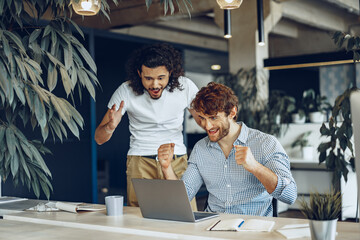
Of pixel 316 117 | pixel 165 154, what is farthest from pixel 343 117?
pixel 316 117

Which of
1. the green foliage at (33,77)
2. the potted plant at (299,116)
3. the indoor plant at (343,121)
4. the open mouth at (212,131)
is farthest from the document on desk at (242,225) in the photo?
the potted plant at (299,116)

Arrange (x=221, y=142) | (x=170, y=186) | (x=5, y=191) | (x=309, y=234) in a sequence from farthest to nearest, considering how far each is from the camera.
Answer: (x=5, y=191)
(x=221, y=142)
(x=170, y=186)
(x=309, y=234)

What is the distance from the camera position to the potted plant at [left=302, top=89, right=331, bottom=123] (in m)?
7.10

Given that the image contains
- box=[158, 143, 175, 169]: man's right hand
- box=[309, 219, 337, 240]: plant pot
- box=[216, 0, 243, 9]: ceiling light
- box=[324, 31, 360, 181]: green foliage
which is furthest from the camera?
box=[324, 31, 360, 181]: green foliage

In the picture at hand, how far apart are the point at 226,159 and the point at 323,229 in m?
1.09

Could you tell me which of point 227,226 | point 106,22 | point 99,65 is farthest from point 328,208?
point 106,22

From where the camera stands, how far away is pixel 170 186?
229 centimetres

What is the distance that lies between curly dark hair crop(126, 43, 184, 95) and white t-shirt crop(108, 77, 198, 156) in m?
0.05

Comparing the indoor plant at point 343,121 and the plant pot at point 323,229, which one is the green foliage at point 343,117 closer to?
the indoor plant at point 343,121

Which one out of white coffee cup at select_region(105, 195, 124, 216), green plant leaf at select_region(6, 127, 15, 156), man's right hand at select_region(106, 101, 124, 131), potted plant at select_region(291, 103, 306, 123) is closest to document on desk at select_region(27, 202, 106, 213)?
white coffee cup at select_region(105, 195, 124, 216)

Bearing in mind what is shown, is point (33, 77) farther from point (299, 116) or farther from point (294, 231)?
point (299, 116)

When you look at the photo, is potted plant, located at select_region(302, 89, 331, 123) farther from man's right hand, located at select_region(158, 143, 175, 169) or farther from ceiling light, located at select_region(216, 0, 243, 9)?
man's right hand, located at select_region(158, 143, 175, 169)

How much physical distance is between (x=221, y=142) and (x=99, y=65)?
5.26 m

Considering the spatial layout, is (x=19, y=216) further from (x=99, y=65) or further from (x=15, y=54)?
(x=99, y=65)
